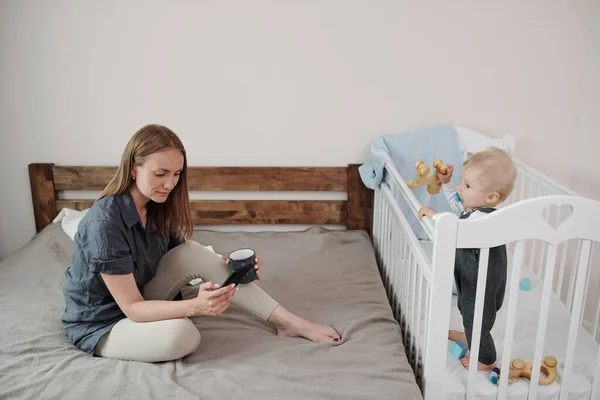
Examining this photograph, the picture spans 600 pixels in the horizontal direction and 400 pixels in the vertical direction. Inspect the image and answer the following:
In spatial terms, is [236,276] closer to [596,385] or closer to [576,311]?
[576,311]

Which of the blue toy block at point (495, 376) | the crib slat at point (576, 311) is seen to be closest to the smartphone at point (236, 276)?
the blue toy block at point (495, 376)

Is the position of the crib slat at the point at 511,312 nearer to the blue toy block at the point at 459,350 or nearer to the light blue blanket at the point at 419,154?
the blue toy block at the point at 459,350

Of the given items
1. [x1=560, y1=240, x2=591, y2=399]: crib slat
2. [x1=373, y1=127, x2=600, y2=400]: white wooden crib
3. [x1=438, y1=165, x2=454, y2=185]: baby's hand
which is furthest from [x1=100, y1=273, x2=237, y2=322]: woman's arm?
[x1=560, y1=240, x2=591, y2=399]: crib slat

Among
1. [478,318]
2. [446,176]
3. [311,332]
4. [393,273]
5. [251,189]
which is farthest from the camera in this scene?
[251,189]

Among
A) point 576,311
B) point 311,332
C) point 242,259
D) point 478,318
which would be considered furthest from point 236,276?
point 576,311

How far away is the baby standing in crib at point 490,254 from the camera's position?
1.46 m

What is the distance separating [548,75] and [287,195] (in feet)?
4.10

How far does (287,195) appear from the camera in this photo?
253 cm

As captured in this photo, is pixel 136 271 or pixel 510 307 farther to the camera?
pixel 136 271

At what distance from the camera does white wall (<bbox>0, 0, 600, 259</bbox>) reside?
7.59 feet

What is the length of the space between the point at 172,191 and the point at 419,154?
116 cm

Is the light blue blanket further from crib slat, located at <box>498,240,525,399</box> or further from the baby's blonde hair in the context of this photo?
crib slat, located at <box>498,240,525,399</box>

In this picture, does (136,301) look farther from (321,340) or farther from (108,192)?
(321,340)

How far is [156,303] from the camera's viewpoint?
4.77 feet
